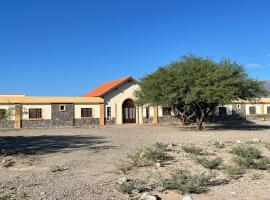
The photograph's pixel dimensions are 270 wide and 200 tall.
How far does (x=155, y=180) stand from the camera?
34.6 feet

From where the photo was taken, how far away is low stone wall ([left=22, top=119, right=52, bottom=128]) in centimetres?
4553

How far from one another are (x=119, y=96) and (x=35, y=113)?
34.4ft

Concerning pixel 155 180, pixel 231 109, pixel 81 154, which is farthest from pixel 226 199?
pixel 231 109

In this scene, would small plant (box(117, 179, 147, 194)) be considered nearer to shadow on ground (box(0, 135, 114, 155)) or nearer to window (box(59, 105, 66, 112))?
shadow on ground (box(0, 135, 114, 155))

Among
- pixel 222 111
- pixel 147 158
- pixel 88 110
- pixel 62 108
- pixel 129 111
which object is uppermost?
pixel 62 108

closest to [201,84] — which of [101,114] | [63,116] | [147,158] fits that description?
[147,158]

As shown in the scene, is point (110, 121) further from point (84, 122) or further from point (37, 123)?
point (37, 123)

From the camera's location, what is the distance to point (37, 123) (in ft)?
151

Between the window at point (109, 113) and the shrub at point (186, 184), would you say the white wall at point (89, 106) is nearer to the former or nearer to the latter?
the window at point (109, 113)

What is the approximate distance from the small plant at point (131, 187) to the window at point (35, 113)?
3771 centimetres

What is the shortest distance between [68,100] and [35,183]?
125ft

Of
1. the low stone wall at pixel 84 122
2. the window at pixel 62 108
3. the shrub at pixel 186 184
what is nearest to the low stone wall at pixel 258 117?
the low stone wall at pixel 84 122

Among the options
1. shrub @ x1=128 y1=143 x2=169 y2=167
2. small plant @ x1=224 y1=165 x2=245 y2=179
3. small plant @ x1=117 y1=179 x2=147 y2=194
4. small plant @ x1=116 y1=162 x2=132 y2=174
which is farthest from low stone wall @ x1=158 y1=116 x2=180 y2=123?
small plant @ x1=117 y1=179 x2=147 y2=194

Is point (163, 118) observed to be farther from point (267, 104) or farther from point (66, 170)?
point (66, 170)
